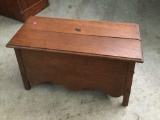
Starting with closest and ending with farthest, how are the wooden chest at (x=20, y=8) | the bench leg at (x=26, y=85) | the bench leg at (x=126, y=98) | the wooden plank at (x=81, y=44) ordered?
1. the wooden plank at (x=81, y=44)
2. the bench leg at (x=126, y=98)
3. the bench leg at (x=26, y=85)
4. the wooden chest at (x=20, y=8)

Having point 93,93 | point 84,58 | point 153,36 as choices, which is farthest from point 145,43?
point 84,58

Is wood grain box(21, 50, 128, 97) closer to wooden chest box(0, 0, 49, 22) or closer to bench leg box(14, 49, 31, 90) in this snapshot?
bench leg box(14, 49, 31, 90)

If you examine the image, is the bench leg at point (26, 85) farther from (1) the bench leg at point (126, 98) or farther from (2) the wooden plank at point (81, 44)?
(1) the bench leg at point (126, 98)

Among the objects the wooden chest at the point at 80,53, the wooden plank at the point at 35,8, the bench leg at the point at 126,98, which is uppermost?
the wooden chest at the point at 80,53

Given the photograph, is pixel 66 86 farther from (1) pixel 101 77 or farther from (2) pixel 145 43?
(2) pixel 145 43

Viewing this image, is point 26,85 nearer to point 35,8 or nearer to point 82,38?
point 82,38

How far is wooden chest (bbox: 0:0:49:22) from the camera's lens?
7.60 ft

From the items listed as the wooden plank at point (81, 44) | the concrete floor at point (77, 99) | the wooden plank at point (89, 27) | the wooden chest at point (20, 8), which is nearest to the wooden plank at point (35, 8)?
the wooden chest at point (20, 8)

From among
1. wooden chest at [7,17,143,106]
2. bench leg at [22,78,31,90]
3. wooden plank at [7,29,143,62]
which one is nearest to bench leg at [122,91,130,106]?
wooden chest at [7,17,143,106]

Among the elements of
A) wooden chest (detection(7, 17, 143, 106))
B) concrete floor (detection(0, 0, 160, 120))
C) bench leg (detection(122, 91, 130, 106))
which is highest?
wooden chest (detection(7, 17, 143, 106))

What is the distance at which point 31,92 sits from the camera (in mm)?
1550

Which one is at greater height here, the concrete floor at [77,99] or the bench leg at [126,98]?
the bench leg at [126,98]

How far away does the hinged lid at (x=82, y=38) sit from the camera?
1209 millimetres

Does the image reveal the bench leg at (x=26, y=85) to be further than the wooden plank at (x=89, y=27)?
Yes
